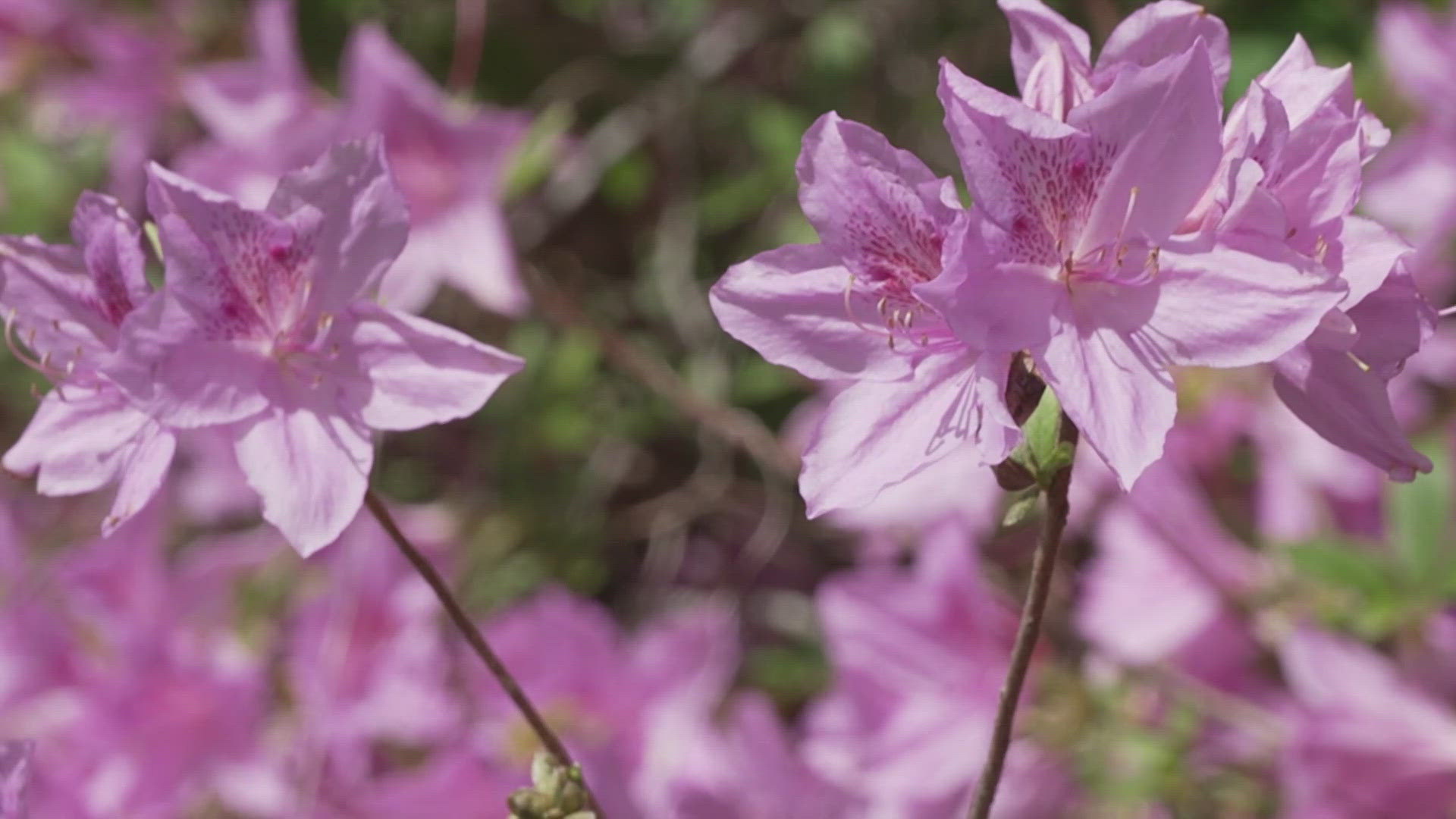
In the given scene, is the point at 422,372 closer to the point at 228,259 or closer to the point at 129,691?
the point at 228,259

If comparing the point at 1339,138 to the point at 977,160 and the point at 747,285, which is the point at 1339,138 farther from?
the point at 747,285

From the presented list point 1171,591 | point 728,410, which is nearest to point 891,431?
point 1171,591

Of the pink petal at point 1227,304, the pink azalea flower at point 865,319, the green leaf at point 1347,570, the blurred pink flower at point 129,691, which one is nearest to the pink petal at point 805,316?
the pink azalea flower at point 865,319

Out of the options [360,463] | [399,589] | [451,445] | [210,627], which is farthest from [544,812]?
[451,445]

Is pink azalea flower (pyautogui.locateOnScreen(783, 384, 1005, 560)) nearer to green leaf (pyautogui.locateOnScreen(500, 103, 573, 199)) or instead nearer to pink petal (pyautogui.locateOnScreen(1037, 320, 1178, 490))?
green leaf (pyautogui.locateOnScreen(500, 103, 573, 199))

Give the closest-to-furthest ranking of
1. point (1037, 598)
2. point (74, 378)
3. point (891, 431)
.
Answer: point (1037, 598)
point (891, 431)
point (74, 378)

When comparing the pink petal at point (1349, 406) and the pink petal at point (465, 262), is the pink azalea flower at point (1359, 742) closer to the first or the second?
the pink petal at point (1349, 406)
